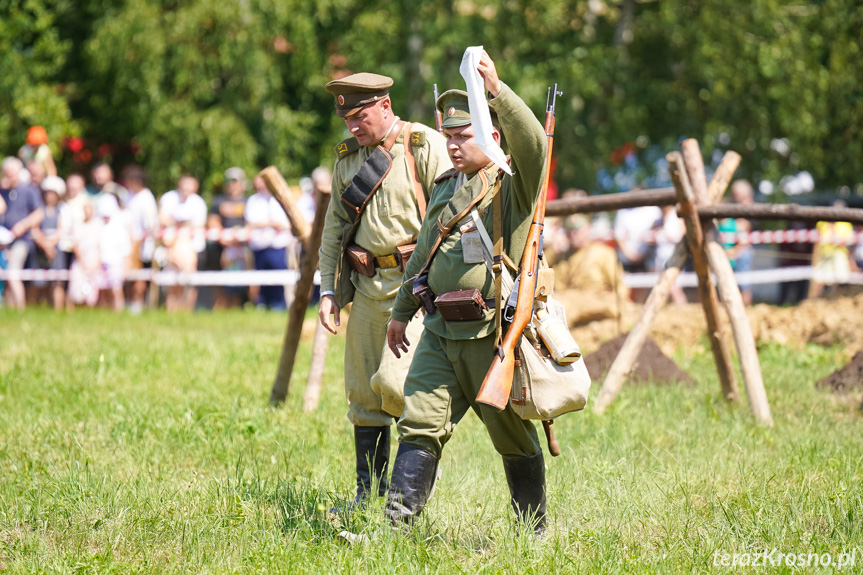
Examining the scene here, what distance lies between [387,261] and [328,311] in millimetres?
423

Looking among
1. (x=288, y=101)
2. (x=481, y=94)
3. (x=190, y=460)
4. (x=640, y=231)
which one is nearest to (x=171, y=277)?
(x=288, y=101)

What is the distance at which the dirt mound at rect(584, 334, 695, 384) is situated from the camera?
8.79 meters

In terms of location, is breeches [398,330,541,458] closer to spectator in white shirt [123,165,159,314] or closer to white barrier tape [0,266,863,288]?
white barrier tape [0,266,863,288]

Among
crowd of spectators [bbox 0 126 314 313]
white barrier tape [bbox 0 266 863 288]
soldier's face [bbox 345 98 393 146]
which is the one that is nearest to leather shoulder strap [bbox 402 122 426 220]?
soldier's face [bbox 345 98 393 146]

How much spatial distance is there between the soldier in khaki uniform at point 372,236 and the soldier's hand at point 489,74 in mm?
1439

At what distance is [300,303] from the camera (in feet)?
24.8

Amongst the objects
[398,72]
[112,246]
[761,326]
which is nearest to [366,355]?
[761,326]

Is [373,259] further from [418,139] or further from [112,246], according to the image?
[112,246]

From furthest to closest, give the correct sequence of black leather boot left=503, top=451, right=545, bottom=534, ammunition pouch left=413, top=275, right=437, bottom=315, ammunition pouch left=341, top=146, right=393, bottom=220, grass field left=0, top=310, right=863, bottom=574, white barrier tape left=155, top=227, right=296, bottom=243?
white barrier tape left=155, top=227, right=296, bottom=243
ammunition pouch left=341, top=146, right=393, bottom=220
black leather boot left=503, top=451, right=545, bottom=534
ammunition pouch left=413, top=275, right=437, bottom=315
grass field left=0, top=310, right=863, bottom=574

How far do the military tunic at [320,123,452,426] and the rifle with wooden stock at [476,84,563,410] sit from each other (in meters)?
1.13

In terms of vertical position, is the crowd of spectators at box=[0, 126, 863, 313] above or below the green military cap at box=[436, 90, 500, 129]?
below


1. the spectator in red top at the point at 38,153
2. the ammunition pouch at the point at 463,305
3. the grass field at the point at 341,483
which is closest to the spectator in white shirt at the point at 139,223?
the spectator in red top at the point at 38,153

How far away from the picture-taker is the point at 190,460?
20.2ft

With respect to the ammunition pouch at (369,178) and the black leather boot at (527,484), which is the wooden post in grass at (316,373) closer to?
the ammunition pouch at (369,178)
